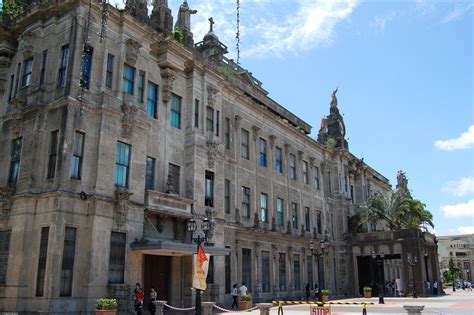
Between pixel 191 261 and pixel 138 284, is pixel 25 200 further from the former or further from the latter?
pixel 191 261

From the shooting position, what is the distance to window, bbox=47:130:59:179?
65.8 ft

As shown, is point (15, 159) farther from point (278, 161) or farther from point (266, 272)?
point (278, 161)

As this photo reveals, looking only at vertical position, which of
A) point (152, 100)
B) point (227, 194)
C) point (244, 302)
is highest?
point (152, 100)

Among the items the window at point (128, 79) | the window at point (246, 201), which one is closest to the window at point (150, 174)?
the window at point (128, 79)

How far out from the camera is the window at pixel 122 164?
2196 centimetres

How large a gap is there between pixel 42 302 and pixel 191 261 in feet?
28.4

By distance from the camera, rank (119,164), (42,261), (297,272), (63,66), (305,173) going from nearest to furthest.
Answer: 1. (42,261)
2. (63,66)
3. (119,164)
4. (297,272)
5. (305,173)

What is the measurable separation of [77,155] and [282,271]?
20814mm

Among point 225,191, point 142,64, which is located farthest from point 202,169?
point 142,64

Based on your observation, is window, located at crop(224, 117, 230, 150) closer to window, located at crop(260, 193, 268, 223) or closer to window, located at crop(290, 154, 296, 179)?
window, located at crop(260, 193, 268, 223)

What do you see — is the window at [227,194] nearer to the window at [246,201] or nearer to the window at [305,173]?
the window at [246,201]

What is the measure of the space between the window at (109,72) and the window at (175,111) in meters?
4.73

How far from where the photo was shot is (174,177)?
2595cm

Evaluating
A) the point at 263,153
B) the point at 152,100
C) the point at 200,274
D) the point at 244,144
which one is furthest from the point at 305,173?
the point at 200,274
